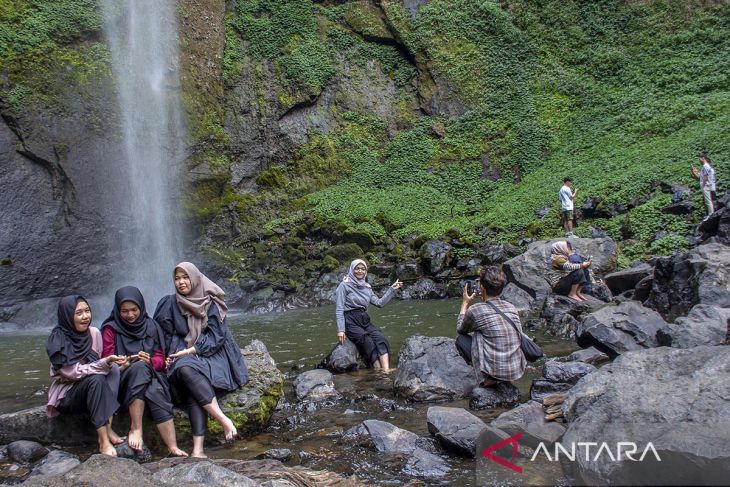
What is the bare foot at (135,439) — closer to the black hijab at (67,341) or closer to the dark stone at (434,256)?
the black hijab at (67,341)

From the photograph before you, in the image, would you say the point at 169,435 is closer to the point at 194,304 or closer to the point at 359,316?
the point at 194,304

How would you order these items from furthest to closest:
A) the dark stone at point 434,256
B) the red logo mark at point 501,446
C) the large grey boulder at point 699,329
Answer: the dark stone at point 434,256
the large grey boulder at point 699,329
the red logo mark at point 501,446

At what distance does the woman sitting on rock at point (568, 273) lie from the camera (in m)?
10.3

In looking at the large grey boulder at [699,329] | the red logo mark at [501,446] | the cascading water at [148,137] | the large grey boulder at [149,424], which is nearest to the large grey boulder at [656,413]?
the red logo mark at [501,446]

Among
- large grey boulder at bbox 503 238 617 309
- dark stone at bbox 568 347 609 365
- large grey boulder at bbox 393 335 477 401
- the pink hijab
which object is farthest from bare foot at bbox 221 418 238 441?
large grey boulder at bbox 503 238 617 309

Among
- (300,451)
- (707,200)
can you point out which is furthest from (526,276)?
(300,451)

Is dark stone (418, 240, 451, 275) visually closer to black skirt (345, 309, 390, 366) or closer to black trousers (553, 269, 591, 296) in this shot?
black trousers (553, 269, 591, 296)

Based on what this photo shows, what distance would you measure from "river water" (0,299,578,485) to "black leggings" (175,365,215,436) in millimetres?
264

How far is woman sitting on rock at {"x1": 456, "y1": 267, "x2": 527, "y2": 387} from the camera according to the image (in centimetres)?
556

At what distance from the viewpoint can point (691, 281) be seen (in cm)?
833

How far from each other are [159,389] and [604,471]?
352 centimetres

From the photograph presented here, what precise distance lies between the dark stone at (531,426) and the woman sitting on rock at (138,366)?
259 centimetres

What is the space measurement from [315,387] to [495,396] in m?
1.99

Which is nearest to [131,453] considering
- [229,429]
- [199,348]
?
[229,429]
